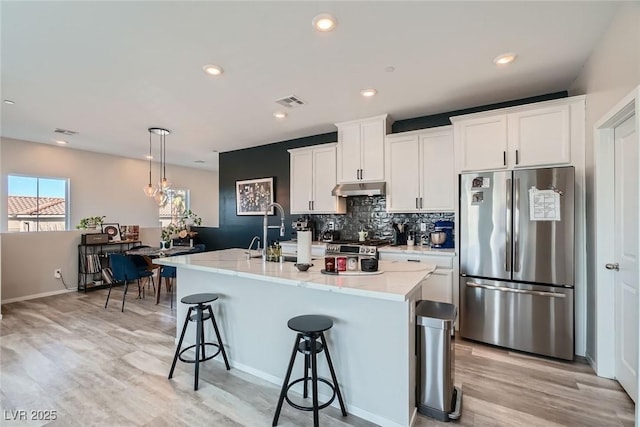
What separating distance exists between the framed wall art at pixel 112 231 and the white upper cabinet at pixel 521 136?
6217 millimetres

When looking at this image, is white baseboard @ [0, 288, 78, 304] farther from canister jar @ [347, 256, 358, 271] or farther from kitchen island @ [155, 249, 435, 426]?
canister jar @ [347, 256, 358, 271]

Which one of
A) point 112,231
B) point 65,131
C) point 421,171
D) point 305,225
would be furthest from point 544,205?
point 112,231

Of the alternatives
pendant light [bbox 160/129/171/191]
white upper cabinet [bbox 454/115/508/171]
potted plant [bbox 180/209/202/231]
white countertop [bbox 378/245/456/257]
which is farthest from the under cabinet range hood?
potted plant [bbox 180/209/202/231]

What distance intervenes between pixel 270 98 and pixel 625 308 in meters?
3.68

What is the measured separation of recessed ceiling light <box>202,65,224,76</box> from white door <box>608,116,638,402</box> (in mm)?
3234

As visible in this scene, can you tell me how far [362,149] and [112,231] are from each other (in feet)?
16.8

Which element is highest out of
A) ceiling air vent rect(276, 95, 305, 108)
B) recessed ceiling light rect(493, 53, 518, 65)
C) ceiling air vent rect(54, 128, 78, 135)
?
recessed ceiling light rect(493, 53, 518, 65)

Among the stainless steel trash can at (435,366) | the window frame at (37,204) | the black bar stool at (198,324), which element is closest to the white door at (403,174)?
the stainless steel trash can at (435,366)

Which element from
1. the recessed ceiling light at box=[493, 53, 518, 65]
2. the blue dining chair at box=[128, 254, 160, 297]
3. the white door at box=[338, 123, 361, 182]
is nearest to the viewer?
the recessed ceiling light at box=[493, 53, 518, 65]

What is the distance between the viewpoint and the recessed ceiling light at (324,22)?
6.66ft

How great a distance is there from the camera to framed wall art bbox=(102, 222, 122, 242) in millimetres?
5844

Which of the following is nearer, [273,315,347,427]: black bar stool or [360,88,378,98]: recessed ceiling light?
[273,315,347,427]: black bar stool

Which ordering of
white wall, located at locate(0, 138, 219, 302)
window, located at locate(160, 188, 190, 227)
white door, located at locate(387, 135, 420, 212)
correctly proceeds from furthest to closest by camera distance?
window, located at locate(160, 188, 190, 227) → white wall, located at locate(0, 138, 219, 302) → white door, located at locate(387, 135, 420, 212)

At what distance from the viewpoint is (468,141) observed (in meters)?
3.31
